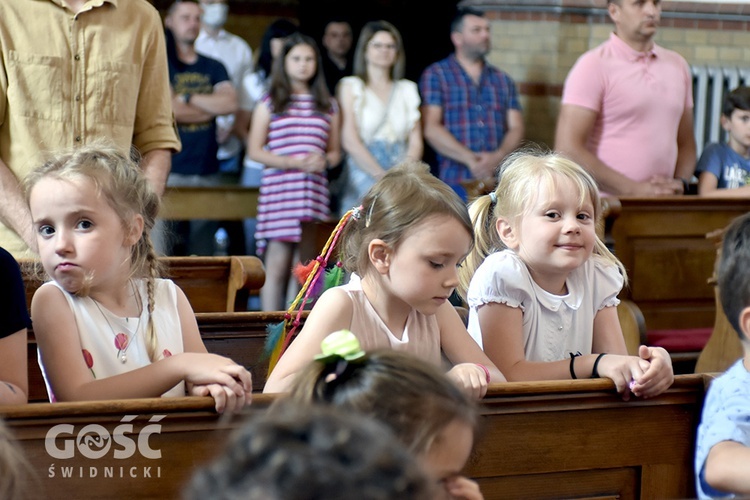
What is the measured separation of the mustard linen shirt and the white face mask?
3.27 m

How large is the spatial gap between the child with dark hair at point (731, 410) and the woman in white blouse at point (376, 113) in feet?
12.6

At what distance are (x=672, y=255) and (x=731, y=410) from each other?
8.86 feet

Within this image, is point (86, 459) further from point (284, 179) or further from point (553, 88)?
point (553, 88)

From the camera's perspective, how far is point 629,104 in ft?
17.0

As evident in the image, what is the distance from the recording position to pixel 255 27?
29.1 feet

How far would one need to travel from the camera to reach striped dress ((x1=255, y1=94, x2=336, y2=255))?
6.05 meters

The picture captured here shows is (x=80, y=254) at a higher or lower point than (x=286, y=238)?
higher

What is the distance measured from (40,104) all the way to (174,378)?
138cm

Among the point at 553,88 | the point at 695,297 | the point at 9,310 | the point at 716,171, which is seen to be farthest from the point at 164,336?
the point at 553,88

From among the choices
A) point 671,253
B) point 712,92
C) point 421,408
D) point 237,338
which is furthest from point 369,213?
point 712,92

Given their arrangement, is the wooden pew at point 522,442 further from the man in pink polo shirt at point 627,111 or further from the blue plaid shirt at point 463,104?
the blue plaid shirt at point 463,104

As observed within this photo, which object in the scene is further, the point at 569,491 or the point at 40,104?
the point at 40,104

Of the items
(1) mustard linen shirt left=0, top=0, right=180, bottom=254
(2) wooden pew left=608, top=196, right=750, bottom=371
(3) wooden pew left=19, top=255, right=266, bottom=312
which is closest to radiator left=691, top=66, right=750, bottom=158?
(2) wooden pew left=608, top=196, right=750, bottom=371

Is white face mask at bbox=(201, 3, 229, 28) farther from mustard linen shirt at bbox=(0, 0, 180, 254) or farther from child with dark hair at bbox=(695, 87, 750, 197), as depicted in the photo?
mustard linen shirt at bbox=(0, 0, 180, 254)
